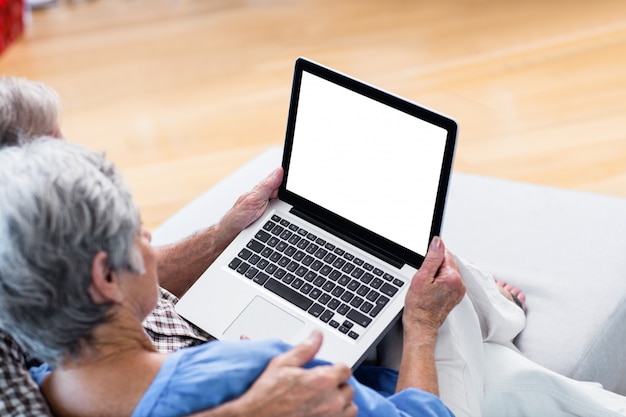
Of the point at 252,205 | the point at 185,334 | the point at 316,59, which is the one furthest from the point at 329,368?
the point at 316,59

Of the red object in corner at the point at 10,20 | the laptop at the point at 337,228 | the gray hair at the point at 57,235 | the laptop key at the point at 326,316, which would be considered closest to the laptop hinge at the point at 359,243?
the laptop at the point at 337,228

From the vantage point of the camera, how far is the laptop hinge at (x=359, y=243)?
1.41 meters

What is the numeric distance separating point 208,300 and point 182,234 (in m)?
0.43

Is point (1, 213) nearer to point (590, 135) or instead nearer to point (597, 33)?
point (590, 135)

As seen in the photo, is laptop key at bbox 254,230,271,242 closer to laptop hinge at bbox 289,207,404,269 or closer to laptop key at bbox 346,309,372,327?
laptop hinge at bbox 289,207,404,269

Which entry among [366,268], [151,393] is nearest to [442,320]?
[366,268]

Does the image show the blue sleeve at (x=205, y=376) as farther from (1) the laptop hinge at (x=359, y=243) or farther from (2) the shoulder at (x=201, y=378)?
(1) the laptop hinge at (x=359, y=243)

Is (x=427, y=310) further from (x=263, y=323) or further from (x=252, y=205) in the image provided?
(x=252, y=205)

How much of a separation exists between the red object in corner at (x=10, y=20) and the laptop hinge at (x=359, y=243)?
217 cm

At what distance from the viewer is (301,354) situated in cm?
110

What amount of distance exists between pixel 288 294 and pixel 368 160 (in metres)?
0.24

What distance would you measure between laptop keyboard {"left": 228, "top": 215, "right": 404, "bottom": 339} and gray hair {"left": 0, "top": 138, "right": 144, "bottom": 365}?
41 cm

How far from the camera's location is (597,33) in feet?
10.5

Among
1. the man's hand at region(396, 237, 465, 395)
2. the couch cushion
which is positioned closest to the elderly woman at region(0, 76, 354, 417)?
the man's hand at region(396, 237, 465, 395)
